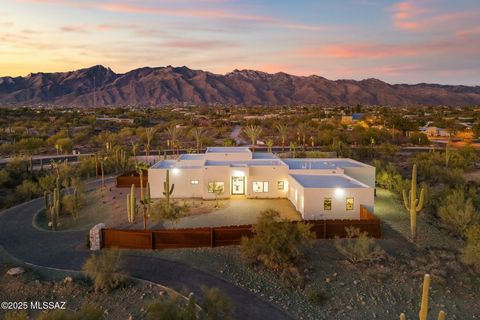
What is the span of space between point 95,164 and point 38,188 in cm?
807

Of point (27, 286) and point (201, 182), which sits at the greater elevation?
point (201, 182)

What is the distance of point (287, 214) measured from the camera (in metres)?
23.6

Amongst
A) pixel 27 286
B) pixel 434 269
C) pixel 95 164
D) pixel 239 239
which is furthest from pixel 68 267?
pixel 95 164

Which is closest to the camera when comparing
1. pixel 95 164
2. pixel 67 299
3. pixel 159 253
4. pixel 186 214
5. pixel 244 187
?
pixel 67 299

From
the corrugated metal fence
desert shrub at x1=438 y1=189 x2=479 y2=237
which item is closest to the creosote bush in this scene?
the corrugated metal fence

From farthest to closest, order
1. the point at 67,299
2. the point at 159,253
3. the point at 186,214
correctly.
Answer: the point at 186,214
the point at 159,253
the point at 67,299

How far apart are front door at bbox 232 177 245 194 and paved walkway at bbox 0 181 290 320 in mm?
10815

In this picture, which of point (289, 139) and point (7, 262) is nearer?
point (7, 262)

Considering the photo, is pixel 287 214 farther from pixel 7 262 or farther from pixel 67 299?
pixel 7 262

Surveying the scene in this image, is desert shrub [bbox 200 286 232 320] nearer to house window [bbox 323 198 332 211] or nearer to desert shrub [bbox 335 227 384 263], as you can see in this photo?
desert shrub [bbox 335 227 384 263]

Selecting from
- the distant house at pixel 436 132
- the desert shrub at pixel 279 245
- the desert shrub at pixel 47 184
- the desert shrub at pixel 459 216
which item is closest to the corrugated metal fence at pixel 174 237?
the desert shrub at pixel 279 245

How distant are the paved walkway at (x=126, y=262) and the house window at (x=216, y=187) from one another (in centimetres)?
932

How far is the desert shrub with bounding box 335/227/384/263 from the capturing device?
17.0 meters

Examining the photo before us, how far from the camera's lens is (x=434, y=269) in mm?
16469
